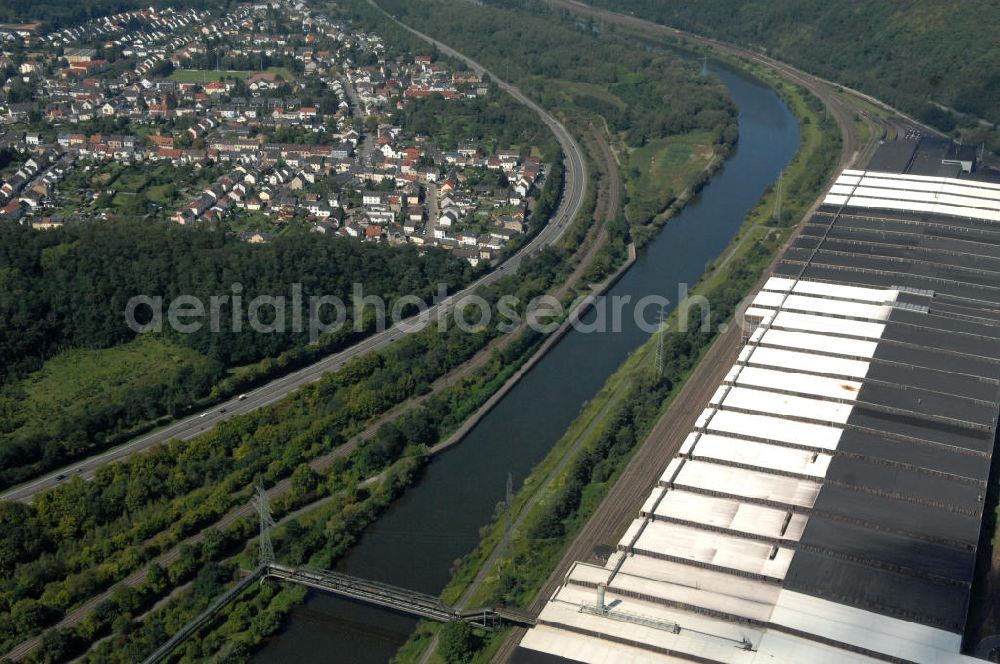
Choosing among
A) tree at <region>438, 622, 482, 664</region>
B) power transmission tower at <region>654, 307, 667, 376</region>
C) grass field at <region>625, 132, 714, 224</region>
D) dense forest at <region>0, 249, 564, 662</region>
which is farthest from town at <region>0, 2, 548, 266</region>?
tree at <region>438, 622, 482, 664</region>

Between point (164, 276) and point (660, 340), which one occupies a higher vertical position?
point (164, 276)

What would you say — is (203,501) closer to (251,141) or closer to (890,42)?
(251,141)

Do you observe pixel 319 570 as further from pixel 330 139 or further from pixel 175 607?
pixel 330 139

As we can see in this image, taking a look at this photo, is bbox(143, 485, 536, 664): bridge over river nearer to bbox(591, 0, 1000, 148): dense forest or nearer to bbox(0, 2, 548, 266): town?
bbox(0, 2, 548, 266): town

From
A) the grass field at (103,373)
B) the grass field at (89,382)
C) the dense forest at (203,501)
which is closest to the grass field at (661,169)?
the dense forest at (203,501)

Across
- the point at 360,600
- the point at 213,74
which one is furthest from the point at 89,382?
the point at 213,74
